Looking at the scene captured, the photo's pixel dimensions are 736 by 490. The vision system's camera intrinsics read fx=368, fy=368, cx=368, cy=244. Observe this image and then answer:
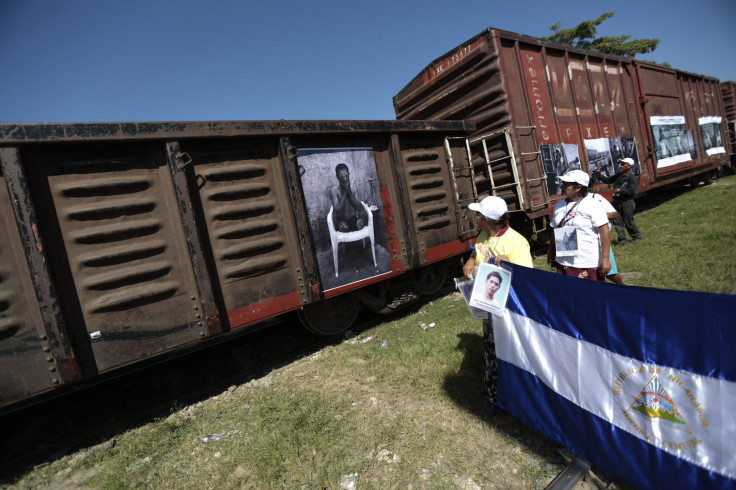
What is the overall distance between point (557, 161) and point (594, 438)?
19.6 feet

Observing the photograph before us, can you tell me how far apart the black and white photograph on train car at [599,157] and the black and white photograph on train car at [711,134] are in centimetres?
732

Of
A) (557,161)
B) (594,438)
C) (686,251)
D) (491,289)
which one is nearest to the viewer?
(594,438)

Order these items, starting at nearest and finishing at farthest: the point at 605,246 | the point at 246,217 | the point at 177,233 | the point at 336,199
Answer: the point at 605,246
the point at 177,233
the point at 246,217
the point at 336,199

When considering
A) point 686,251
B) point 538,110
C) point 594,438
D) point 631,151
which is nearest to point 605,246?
point 594,438

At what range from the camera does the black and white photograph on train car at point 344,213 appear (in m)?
4.39

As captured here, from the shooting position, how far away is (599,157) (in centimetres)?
798

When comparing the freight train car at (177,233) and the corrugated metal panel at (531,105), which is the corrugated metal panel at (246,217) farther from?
the corrugated metal panel at (531,105)

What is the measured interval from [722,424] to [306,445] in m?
2.57

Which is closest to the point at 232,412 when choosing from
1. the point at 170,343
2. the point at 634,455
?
the point at 170,343

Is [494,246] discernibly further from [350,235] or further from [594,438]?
[350,235]

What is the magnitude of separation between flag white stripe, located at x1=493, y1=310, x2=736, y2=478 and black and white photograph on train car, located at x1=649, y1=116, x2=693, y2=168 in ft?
33.2

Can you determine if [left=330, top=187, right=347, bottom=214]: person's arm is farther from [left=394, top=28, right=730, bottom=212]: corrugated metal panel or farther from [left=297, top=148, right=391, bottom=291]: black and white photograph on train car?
[left=394, top=28, right=730, bottom=212]: corrugated metal panel

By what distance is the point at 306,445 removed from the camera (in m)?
2.93

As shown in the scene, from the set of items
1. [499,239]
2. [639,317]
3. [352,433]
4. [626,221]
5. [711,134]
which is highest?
[711,134]
